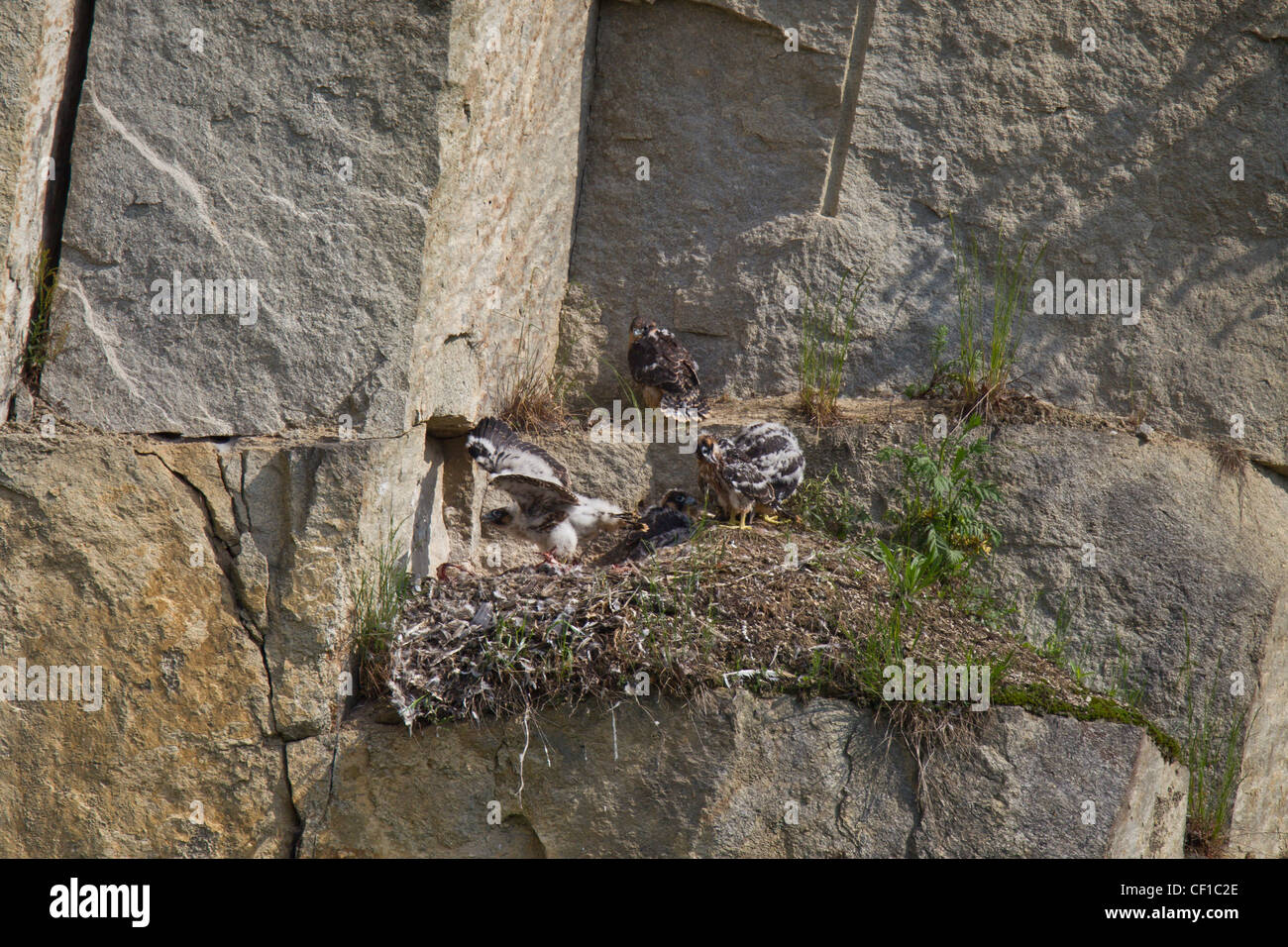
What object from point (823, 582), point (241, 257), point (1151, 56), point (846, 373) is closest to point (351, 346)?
point (241, 257)

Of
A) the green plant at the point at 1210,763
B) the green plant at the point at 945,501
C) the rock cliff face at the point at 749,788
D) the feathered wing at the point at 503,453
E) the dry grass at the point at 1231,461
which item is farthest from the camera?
the dry grass at the point at 1231,461

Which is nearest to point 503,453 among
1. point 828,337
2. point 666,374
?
point 666,374

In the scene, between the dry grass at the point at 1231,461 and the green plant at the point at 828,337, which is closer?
the dry grass at the point at 1231,461

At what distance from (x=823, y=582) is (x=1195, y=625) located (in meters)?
2.11

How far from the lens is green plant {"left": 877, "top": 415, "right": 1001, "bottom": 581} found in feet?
19.6

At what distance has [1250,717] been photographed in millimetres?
5953

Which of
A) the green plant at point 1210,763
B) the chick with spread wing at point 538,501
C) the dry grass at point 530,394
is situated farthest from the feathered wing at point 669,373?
the green plant at point 1210,763

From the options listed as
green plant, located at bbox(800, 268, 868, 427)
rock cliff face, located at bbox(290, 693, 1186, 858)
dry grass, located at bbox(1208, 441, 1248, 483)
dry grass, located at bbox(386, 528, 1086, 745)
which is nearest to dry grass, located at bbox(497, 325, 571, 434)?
dry grass, located at bbox(386, 528, 1086, 745)

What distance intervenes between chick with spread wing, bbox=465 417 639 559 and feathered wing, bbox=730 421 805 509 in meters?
0.68

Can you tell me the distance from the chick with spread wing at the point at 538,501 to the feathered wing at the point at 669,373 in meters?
0.78

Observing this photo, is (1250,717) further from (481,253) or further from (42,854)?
(42,854)

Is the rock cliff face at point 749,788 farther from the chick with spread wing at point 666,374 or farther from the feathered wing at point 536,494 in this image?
the chick with spread wing at point 666,374

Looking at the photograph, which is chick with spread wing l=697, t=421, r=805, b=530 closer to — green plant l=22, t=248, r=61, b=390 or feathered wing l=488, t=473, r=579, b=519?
feathered wing l=488, t=473, r=579, b=519

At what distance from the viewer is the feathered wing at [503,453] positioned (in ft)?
19.2
